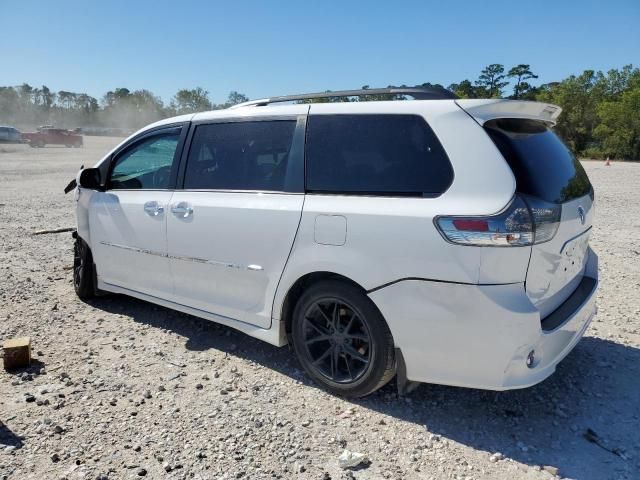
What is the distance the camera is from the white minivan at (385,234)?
2561mm

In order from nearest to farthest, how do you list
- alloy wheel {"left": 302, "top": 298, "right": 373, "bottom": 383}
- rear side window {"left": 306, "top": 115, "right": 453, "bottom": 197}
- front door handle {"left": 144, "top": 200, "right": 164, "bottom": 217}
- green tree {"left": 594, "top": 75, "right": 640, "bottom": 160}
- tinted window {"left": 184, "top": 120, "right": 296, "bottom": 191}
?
rear side window {"left": 306, "top": 115, "right": 453, "bottom": 197}, alloy wheel {"left": 302, "top": 298, "right": 373, "bottom": 383}, tinted window {"left": 184, "top": 120, "right": 296, "bottom": 191}, front door handle {"left": 144, "top": 200, "right": 164, "bottom": 217}, green tree {"left": 594, "top": 75, "right": 640, "bottom": 160}

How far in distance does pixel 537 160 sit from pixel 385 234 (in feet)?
3.19

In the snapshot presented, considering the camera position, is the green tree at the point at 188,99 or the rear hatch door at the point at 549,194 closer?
the rear hatch door at the point at 549,194

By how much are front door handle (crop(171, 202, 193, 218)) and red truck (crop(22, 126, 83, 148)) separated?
44300 millimetres

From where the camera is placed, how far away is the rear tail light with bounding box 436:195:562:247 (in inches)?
97.9

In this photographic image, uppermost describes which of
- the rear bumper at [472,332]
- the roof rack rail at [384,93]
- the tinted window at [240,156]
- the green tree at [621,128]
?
the green tree at [621,128]

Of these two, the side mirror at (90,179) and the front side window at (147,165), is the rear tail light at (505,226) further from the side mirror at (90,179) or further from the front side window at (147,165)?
the side mirror at (90,179)

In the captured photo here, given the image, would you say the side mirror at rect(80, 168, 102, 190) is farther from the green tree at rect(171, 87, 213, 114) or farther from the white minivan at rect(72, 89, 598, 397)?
the green tree at rect(171, 87, 213, 114)

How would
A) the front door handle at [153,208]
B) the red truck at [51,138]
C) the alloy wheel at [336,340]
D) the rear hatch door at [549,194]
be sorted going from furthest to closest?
the red truck at [51,138], the front door handle at [153,208], the alloy wheel at [336,340], the rear hatch door at [549,194]

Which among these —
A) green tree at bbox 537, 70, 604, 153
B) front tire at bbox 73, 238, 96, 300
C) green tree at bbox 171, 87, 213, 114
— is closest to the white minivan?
front tire at bbox 73, 238, 96, 300

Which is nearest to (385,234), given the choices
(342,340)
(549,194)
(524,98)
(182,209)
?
(342,340)

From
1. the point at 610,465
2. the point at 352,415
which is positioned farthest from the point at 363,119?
the point at 610,465

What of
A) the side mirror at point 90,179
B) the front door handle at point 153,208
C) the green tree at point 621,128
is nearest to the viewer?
the front door handle at point 153,208

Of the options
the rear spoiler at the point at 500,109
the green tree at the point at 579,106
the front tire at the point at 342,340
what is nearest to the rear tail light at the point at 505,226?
the rear spoiler at the point at 500,109
